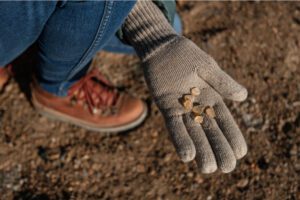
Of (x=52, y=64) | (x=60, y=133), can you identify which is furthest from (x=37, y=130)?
(x=52, y=64)

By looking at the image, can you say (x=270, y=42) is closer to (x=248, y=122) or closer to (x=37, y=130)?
(x=248, y=122)

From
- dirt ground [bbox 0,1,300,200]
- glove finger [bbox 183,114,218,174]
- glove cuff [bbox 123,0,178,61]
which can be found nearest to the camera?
glove finger [bbox 183,114,218,174]

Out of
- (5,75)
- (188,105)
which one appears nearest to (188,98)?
(188,105)

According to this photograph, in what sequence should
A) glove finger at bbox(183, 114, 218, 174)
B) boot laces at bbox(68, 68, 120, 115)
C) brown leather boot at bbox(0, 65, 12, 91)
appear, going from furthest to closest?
brown leather boot at bbox(0, 65, 12, 91), boot laces at bbox(68, 68, 120, 115), glove finger at bbox(183, 114, 218, 174)

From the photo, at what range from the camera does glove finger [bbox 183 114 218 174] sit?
51.0 inches

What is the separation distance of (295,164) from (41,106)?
3.18 ft

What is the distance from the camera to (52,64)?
5.20 ft

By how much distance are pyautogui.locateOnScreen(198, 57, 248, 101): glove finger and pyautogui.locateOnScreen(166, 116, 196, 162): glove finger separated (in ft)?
0.45

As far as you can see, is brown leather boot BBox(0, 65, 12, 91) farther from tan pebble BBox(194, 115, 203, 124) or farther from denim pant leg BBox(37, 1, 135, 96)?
tan pebble BBox(194, 115, 203, 124)

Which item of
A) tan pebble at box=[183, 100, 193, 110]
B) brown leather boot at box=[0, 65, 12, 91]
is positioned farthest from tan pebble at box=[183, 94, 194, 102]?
brown leather boot at box=[0, 65, 12, 91]

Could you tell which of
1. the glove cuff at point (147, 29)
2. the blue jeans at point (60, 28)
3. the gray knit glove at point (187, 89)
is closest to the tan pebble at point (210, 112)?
the gray knit glove at point (187, 89)

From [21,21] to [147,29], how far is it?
1.19 feet

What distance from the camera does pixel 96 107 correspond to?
1.87 m

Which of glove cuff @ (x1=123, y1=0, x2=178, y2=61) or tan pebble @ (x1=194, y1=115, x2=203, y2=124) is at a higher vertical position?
glove cuff @ (x1=123, y1=0, x2=178, y2=61)
